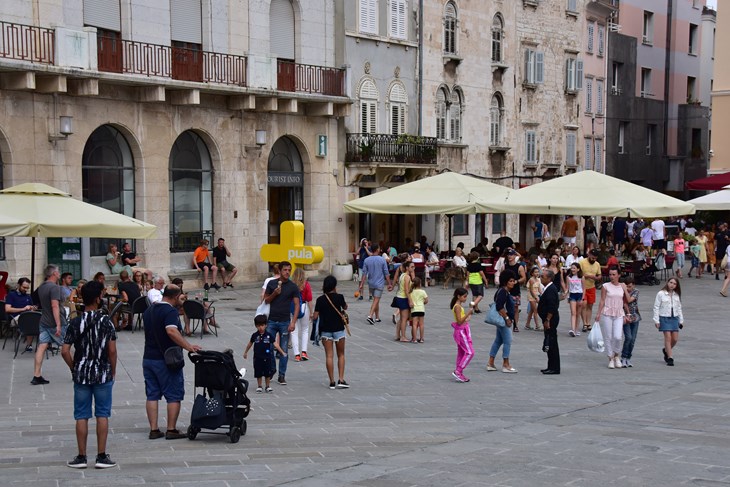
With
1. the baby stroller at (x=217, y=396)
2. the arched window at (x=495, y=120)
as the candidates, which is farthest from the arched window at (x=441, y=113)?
the baby stroller at (x=217, y=396)

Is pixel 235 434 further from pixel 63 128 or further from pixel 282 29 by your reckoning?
pixel 282 29

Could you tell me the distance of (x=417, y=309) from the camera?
69.1 feet

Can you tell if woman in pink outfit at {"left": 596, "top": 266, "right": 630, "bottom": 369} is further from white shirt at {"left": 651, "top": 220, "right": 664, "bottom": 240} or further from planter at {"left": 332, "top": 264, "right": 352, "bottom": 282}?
white shirt at {"left": 651, "top": 220, "right": 664, "bottom": 240}

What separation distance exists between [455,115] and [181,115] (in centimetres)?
1422

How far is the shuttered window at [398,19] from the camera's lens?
37.1m

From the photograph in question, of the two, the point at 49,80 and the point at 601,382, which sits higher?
the point at 49,80

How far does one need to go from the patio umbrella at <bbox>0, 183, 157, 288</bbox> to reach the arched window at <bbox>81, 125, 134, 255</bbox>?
7.57 m


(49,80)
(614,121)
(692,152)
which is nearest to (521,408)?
(49,80)

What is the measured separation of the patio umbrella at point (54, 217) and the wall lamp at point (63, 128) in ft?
20.7

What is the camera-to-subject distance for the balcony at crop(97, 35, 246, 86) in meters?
27.1

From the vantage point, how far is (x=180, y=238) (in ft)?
99.2

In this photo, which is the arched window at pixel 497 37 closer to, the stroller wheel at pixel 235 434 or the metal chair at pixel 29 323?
the metal chair at pixel 29 323

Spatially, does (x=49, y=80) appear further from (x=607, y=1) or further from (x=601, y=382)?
(x=607, y=1)

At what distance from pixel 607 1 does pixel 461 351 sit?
3908 centimetres
